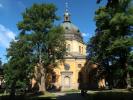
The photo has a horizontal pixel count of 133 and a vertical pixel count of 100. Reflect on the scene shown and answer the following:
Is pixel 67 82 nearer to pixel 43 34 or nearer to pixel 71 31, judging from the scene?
pixel 71 31

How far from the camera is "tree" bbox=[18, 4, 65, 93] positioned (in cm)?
4731

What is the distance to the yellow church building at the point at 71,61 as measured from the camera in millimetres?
70125

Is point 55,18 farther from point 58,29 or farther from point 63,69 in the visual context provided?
point 63,69

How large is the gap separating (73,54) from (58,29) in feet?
80.8

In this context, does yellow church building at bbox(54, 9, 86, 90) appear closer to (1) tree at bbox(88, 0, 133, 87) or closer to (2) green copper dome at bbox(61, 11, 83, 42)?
(2) green copper dome at bbox(61, 11, 83, 42)

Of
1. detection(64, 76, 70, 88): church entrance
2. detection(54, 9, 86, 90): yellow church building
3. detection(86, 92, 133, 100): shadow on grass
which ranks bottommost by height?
detection(86, 92, 133, 100): shadow on grass

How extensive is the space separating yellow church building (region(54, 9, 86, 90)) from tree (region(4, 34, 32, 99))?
16.2m

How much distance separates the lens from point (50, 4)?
49.0m

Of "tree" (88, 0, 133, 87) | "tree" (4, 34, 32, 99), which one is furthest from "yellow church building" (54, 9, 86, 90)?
"tree" (88, 0, 133, 87)

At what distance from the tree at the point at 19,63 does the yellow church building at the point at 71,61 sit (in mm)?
16151

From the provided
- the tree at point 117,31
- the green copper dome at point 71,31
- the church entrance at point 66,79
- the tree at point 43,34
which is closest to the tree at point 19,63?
the tree at point 43,34

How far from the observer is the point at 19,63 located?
4669 centimetres

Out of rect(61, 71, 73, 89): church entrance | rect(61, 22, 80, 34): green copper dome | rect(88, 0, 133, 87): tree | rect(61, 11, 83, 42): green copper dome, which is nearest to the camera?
Result: rect(88, 0, 133, 87): tree

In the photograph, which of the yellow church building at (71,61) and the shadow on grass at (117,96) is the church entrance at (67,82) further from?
the shadow on grass at (117,96)
